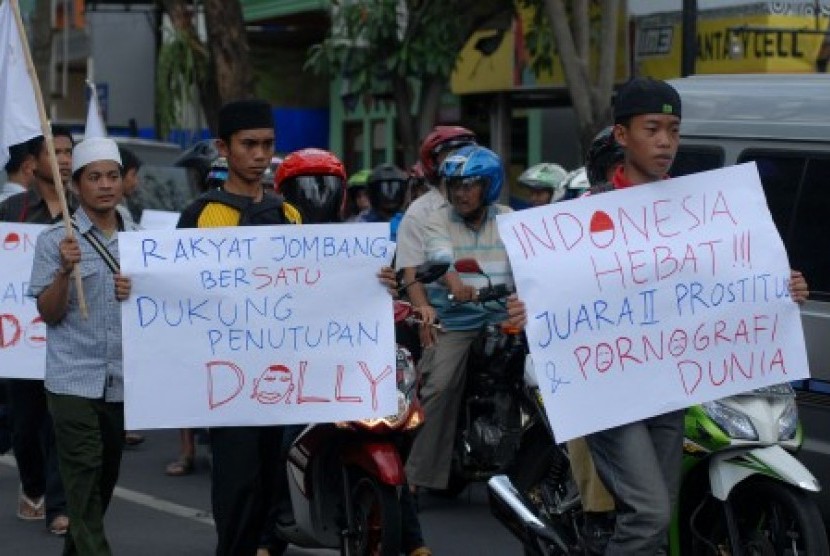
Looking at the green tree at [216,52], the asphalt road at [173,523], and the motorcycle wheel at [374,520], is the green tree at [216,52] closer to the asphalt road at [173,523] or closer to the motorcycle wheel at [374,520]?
the asphalt road at [173,523]

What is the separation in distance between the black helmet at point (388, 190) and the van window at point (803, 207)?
4304 millimetres

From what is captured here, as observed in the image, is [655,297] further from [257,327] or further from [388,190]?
[388,190]

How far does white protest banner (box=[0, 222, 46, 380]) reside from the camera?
9.45 m

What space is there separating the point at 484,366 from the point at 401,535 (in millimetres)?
2171

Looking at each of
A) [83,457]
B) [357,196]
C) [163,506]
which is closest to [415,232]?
[163,506]

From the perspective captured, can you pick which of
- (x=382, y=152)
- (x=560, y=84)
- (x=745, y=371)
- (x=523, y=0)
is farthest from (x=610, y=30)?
(x=382, y=152)

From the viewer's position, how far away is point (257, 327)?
22.7 ft

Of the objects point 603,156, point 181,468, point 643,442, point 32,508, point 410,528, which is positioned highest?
point 603,156

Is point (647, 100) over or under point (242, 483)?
over

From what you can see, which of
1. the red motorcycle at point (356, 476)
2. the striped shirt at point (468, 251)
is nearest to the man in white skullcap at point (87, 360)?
the red motorcycle at point (356, 476)

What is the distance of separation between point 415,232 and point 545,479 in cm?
254

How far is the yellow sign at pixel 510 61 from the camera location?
18.9 metres

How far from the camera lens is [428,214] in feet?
31.7

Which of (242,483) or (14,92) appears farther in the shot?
(14,92)
